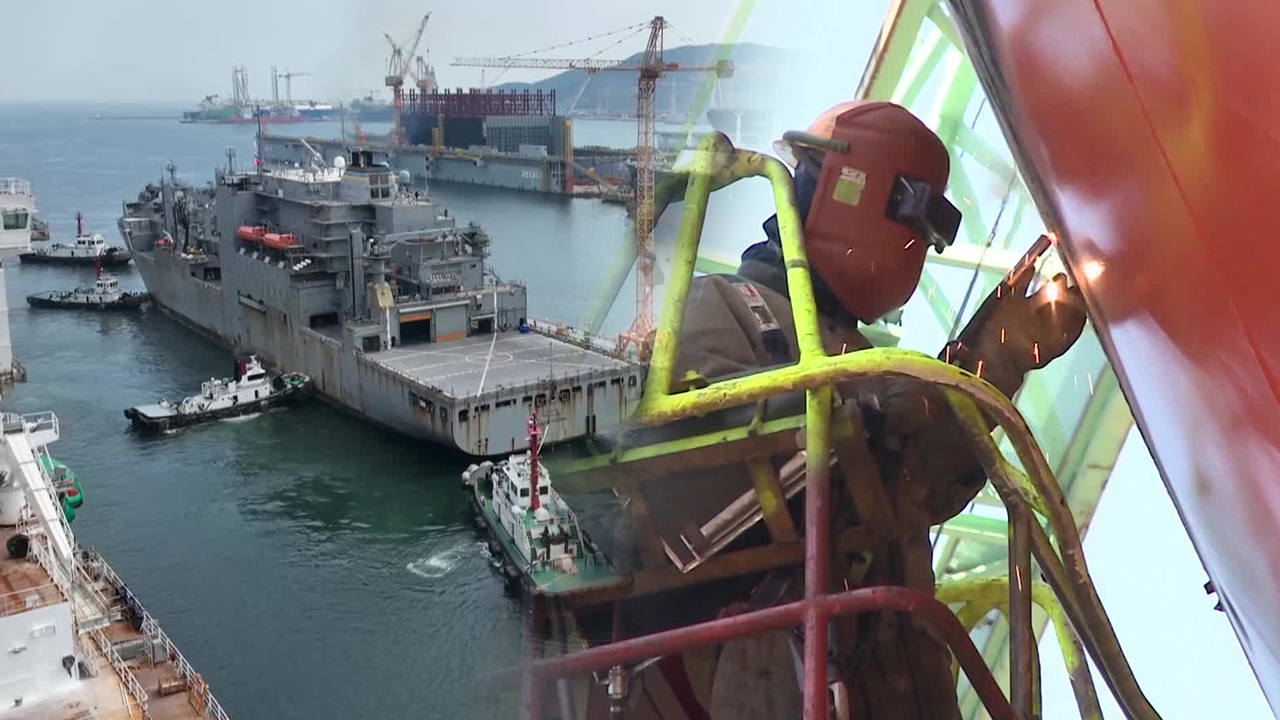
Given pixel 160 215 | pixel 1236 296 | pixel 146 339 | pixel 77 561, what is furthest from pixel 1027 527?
pixel 160 215

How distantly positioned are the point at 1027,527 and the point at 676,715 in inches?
13.1

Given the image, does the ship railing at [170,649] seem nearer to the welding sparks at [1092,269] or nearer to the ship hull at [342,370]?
the ship hull at [342,370]

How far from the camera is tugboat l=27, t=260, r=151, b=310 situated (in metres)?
19.2

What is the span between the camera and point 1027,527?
871 millimetres

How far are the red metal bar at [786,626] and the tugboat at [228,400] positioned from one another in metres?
12.7

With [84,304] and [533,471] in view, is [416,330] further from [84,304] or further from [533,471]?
[533,471]

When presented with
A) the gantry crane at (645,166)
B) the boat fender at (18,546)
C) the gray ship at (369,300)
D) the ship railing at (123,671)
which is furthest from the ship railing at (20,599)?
the gantry crane at (645,166)

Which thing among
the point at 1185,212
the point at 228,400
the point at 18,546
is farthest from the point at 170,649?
the point at 1185,212

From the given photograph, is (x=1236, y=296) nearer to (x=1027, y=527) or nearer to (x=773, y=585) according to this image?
(x=1027, y=527)

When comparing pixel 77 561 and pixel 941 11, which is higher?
pixel 941 11

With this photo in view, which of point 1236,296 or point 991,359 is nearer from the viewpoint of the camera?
point 1236,296

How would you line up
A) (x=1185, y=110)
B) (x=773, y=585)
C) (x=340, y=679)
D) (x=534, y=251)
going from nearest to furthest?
1. (x=1185, y=110)
2. (x=773, y=585)
3. (x=340, y=679)
4. (x=534, y=251)

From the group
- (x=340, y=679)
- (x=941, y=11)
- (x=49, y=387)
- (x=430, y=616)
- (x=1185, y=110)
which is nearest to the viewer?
(x=1185, y=110)

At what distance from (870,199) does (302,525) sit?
951 centimetres
